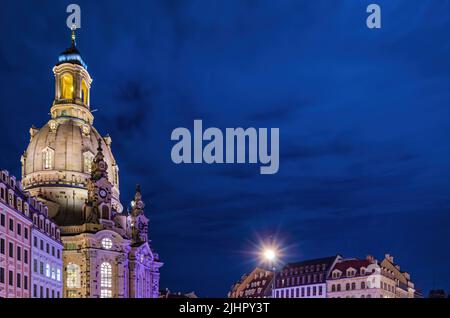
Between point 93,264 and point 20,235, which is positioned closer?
point 20,235

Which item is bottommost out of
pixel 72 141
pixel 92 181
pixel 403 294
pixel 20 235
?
pixel 403 294

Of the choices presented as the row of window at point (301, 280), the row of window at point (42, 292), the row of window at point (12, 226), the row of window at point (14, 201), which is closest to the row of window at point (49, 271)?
the row of window at point (42, 292)

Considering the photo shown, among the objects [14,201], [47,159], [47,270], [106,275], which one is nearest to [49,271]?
[47,270]

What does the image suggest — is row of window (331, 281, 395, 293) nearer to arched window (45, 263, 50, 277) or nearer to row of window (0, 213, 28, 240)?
arched window (45, 263, 50, 277)

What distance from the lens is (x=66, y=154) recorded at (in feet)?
384

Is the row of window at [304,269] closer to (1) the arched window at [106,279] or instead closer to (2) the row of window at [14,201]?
(1) the arched window at [106,279]

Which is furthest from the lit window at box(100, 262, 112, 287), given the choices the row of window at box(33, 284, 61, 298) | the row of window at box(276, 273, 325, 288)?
the row of window at box(276, 273, 325, 288)

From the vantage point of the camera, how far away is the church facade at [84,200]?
10556 centimetres

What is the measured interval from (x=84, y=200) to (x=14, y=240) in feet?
151
